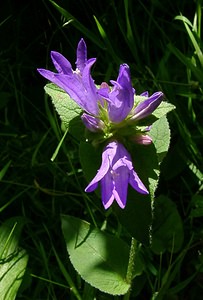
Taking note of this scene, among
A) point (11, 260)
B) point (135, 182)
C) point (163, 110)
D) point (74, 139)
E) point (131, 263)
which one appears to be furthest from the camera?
point (74, 139)

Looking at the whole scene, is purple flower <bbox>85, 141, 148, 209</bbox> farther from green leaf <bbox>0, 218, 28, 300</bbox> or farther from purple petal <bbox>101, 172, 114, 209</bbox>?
green leaf <bbox>0, 218, 28, 300</bbox>

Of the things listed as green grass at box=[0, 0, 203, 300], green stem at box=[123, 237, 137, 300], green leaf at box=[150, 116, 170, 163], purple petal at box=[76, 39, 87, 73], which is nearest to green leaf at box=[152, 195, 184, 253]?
green grass at box=[0, 0, 203, 300]

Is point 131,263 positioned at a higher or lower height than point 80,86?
lower

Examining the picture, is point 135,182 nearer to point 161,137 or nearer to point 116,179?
point 116,179

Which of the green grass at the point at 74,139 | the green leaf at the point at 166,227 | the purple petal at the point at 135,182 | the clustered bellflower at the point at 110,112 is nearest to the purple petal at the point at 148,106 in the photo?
the clustered bellflower at the point at 110,112

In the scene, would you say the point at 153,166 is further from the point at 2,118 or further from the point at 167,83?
the point at 2,118

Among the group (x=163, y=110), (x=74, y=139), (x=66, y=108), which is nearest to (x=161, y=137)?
(x=163, y=110)

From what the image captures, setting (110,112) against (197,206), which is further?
(197,206)
